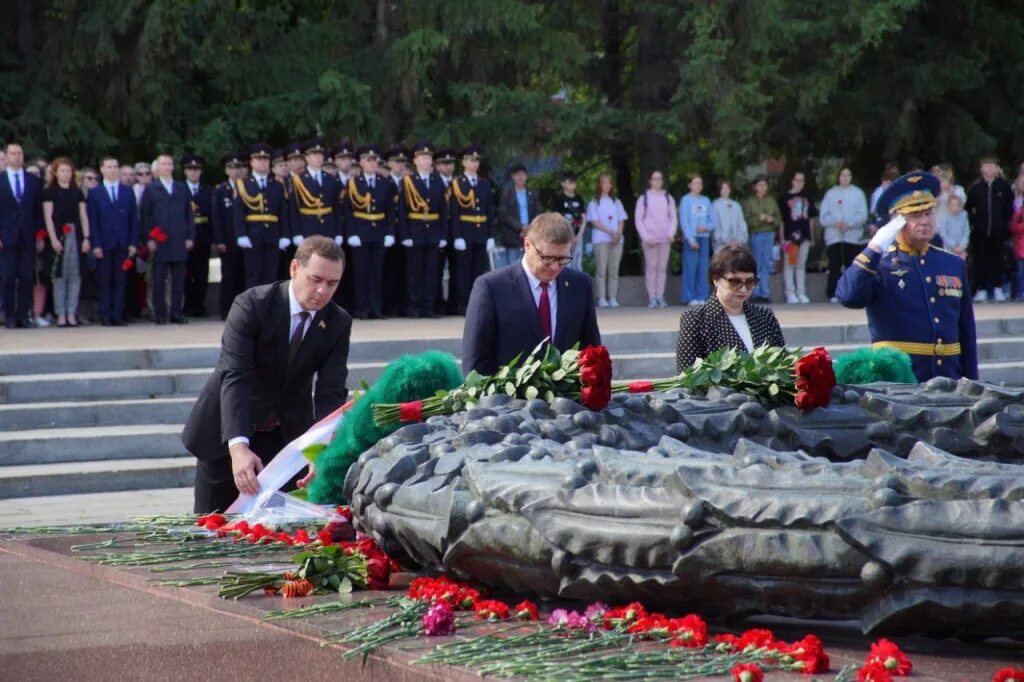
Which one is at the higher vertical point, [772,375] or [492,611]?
[772,375]

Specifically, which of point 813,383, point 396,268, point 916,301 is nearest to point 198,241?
point 396,268

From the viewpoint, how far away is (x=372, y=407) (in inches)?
170

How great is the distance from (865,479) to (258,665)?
143 cm

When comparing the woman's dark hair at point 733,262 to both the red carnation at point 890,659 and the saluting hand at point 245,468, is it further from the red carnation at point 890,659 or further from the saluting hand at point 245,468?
the red carnation at point 890,659

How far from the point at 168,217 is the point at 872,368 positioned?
40.5 ft

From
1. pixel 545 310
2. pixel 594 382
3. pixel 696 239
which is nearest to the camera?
pixel 594 382

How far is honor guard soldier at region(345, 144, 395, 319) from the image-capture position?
17.5 metres

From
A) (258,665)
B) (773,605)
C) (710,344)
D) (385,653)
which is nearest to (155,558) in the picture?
(258,665)

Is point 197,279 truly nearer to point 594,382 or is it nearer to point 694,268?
point 694,268

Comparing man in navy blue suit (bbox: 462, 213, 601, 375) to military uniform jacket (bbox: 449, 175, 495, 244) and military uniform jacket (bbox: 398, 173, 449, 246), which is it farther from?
military uniform jacket (bbox: 449, 175, 495, 244)

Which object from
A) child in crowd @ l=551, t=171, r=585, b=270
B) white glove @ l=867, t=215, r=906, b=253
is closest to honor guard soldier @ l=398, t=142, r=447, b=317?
child in crowd @ l=551, t=171, r=585, b=270

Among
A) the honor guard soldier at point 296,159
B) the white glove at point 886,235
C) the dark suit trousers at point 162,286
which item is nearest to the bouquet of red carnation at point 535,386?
the white glove at point 886,235

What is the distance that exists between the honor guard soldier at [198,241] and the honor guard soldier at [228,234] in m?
0.12

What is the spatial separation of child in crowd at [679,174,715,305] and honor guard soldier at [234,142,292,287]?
5.57 metres
